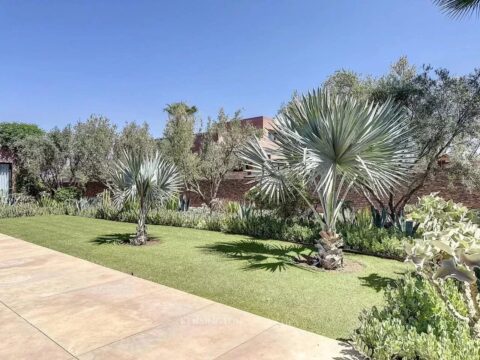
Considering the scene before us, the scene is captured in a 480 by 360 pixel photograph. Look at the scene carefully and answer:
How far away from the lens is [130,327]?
3844mm

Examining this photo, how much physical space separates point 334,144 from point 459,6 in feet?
17.8

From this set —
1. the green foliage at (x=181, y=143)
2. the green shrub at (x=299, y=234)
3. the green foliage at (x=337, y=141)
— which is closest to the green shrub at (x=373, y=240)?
the green shrub at (x=299, y=234)

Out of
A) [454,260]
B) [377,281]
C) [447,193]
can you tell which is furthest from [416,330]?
[447,193]

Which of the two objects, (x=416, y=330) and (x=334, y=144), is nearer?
(x=416, y=330)

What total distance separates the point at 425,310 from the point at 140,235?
24.5ft

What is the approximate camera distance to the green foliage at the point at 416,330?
2.68m

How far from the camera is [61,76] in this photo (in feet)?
55.5

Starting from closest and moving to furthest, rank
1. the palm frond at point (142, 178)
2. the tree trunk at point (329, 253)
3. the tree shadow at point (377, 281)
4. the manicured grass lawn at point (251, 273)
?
the manicured grass lawn at point (251, 273) < the tree shadow at point (377, 281) < the tree trunk at point (329, 253) < the palm frond at point (142, 178)

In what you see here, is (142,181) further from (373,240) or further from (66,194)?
(66,194)

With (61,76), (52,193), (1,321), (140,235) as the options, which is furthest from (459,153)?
(52,193)

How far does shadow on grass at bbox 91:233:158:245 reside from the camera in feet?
31.0

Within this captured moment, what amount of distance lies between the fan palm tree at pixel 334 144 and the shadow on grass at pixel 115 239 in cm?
510

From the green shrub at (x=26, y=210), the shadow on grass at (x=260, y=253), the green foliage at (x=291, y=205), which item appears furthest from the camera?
the green shrub at (x=26, y=210)

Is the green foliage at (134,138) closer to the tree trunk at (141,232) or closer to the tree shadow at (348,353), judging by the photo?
the tree trunk at (141,232)
